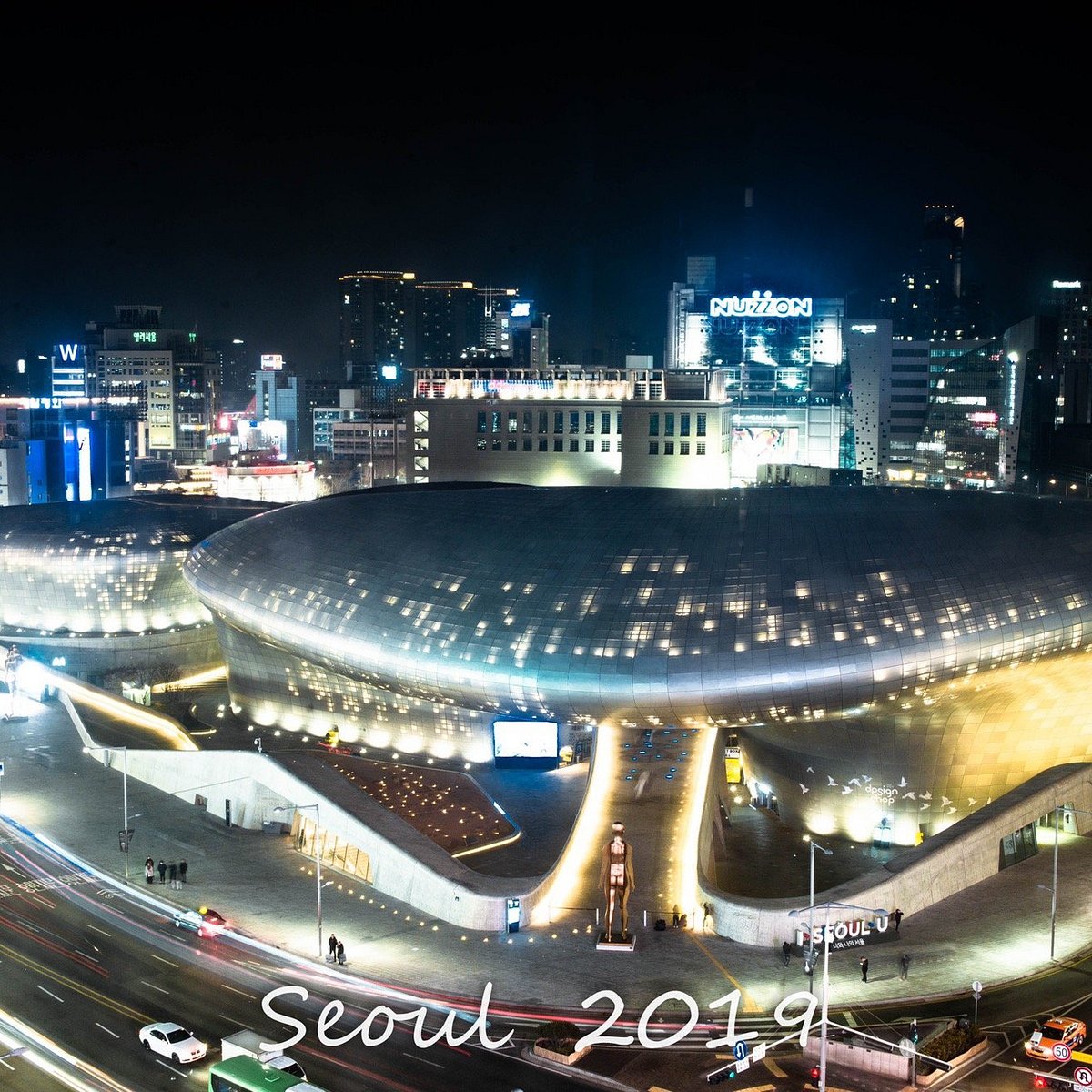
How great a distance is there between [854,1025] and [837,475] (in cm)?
12970

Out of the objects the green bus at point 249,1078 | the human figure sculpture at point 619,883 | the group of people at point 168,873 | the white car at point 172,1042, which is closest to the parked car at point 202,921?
the group of people at point 168,873

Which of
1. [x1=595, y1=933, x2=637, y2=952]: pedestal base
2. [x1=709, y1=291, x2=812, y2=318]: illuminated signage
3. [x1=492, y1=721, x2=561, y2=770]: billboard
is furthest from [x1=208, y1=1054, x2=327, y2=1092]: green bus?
[x1=709, y1=291, x2=812, y2=318]: illuminated signage

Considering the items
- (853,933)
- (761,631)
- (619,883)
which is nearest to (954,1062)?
(853,933)

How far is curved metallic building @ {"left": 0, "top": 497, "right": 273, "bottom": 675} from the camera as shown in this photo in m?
118

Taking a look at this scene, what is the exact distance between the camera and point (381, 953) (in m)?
53.4

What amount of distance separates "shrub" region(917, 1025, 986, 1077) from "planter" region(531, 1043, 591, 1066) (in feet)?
33.1

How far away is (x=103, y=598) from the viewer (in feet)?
391

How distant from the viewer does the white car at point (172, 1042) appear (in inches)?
1725

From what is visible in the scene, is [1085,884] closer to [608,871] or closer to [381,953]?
[608,871]

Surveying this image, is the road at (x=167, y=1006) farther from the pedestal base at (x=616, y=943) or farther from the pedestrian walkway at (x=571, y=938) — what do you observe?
the pedestal base at (x=616, y=943)

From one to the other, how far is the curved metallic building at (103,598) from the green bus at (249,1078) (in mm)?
78950

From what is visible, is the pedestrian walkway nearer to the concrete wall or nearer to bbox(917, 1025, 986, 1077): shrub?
the concrete wall

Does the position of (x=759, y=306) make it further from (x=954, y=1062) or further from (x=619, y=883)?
(x=954, y=1062)

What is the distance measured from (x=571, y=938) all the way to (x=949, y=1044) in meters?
15.6
